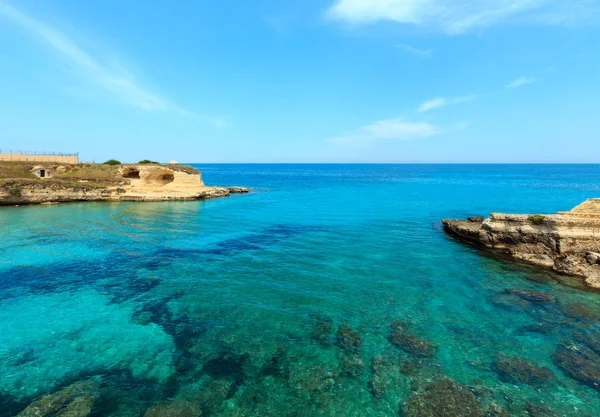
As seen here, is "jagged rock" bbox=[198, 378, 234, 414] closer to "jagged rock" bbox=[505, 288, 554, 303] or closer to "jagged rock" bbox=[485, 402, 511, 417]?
"jagged rock" bbox=[485, 402, 511, 417]

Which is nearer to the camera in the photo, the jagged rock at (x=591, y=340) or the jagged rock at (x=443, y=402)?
the jagged rock at (x=443, y=402)

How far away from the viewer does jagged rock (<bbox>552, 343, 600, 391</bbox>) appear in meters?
10.1

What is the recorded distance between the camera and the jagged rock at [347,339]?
11710mm

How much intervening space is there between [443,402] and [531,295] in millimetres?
10848

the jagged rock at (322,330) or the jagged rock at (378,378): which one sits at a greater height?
the jagged rock at (322,330)

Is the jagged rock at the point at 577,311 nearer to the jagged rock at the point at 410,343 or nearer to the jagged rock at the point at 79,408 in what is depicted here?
the jagged rock at the point at 410,343

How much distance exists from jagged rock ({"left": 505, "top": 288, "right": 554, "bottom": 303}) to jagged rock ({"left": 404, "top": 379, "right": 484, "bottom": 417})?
30.4 feet

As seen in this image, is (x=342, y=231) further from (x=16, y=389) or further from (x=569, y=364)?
(x=16, y=389)

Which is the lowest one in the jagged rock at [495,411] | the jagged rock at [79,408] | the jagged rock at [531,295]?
the jagged rock at [495,411]

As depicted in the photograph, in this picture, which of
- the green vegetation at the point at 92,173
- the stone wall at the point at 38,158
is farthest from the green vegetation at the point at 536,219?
the stone wall at the point at 38,158

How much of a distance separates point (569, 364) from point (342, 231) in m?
21.2

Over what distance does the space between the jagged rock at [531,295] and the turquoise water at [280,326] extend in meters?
0.33

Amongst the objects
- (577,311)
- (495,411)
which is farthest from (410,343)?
(577,311)

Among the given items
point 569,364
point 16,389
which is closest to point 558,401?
point 569,364
